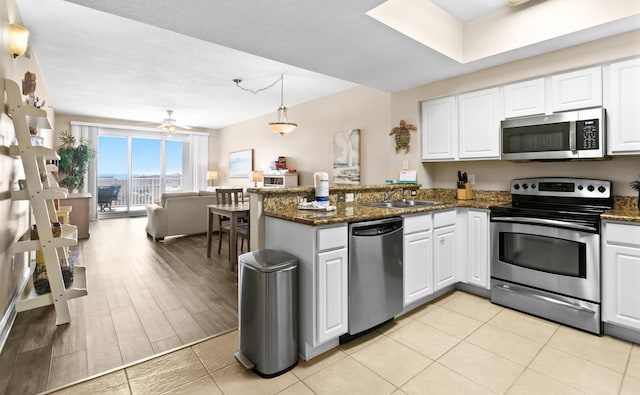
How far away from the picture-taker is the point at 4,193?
2.26 m

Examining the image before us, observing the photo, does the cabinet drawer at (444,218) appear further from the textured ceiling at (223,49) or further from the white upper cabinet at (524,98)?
the textured ceiling at (223,49)

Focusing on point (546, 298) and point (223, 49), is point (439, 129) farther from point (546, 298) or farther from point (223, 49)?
point (223, 49)

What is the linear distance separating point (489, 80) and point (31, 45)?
5.07 metres

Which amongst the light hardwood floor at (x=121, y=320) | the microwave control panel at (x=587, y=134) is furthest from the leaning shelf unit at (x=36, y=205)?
the microwave control panel at (x=587, y=134)

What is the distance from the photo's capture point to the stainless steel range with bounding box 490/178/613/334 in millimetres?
2287

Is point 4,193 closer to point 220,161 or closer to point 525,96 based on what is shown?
point 525,96

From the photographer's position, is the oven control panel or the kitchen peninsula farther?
the oven control panel

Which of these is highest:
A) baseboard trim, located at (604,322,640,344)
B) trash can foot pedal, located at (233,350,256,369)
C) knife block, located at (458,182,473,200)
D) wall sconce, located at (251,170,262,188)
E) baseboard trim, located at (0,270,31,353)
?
wall sconce, located at (251,170,262,188)

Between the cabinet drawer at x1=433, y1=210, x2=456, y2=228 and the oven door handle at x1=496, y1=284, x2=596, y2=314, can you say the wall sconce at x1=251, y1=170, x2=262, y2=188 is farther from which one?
the oven door handle at x1=496, y1=284, x2=596, y2=314

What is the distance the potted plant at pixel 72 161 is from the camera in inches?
262

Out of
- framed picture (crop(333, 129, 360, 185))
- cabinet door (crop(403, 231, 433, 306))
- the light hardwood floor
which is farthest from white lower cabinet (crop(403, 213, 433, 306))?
framed picture (crop(333, 129, 360, 185))

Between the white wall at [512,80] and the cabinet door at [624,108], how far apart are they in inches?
4.6

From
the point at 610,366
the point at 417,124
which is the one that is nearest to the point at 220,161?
the point at 417,124

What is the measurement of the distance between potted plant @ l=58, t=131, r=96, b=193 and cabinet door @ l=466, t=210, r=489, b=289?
7640 millimetres
